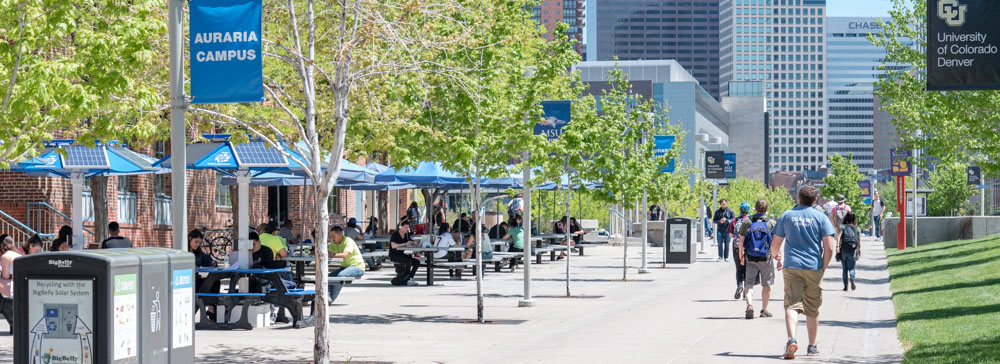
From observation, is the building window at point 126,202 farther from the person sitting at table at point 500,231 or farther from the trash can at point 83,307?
the trash can at point 83,307

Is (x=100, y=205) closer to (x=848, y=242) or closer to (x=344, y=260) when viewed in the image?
(x=344, y=260)

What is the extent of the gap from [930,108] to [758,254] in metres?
12.8

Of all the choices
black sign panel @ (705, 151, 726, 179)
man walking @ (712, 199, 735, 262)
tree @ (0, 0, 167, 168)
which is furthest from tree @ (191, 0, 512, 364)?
black sign panel @ (705, 151, 726, 179)

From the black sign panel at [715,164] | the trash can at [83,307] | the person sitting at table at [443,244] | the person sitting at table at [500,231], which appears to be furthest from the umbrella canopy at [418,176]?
the black sign panel at [715,164]

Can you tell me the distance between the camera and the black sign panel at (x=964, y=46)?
467 inches

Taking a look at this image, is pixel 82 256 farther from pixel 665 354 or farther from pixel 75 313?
pixel 665 354

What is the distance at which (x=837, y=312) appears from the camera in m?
18.4

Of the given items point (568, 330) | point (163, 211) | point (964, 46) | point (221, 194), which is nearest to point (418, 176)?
point (163, 211)

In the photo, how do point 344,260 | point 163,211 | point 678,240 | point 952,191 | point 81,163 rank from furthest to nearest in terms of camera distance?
point 952,191
point 678,240
point 163,211
point 344,260
point 81,163

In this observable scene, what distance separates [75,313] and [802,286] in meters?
7.48

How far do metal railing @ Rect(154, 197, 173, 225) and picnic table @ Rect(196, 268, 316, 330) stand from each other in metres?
17.1

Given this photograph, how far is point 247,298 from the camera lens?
51.4 ft

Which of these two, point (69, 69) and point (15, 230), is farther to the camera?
point (15, 230)

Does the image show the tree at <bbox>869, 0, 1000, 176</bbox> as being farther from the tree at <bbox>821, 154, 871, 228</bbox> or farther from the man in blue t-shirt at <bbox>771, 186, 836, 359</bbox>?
the tree at <bbox>821, 154, 871, 228</bbox>
